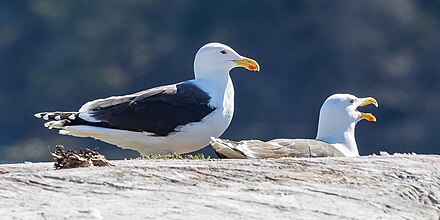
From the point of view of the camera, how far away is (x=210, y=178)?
5.49 m

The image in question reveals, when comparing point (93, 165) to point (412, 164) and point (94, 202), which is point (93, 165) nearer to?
point (94, 202)

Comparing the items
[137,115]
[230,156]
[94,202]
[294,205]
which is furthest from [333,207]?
[137,115]

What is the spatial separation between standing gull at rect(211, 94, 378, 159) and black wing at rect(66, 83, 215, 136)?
2.57 feet

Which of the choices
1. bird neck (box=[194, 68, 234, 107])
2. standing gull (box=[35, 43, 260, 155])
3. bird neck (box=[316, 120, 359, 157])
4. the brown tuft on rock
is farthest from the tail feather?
the brown tuft on rock

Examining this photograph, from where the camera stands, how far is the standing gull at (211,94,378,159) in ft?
25.2

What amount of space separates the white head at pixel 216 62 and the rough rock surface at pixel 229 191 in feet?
10.8

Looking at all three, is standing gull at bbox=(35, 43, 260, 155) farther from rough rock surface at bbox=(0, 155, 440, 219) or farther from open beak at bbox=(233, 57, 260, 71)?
rough rock surface at bbox=(0, 155, 440, 219)

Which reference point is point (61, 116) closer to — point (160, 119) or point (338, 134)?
point (160, 119)

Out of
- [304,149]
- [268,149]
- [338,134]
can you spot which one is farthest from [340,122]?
[268,149]

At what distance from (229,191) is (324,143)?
327 cm

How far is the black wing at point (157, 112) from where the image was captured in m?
8.68

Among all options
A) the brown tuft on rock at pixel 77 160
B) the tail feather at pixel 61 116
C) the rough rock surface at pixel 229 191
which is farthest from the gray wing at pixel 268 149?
the brown tuft on rock at pixel 77 160

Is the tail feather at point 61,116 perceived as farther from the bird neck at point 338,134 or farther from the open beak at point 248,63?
the bird neck at point 338,134

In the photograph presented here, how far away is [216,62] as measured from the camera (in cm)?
938
